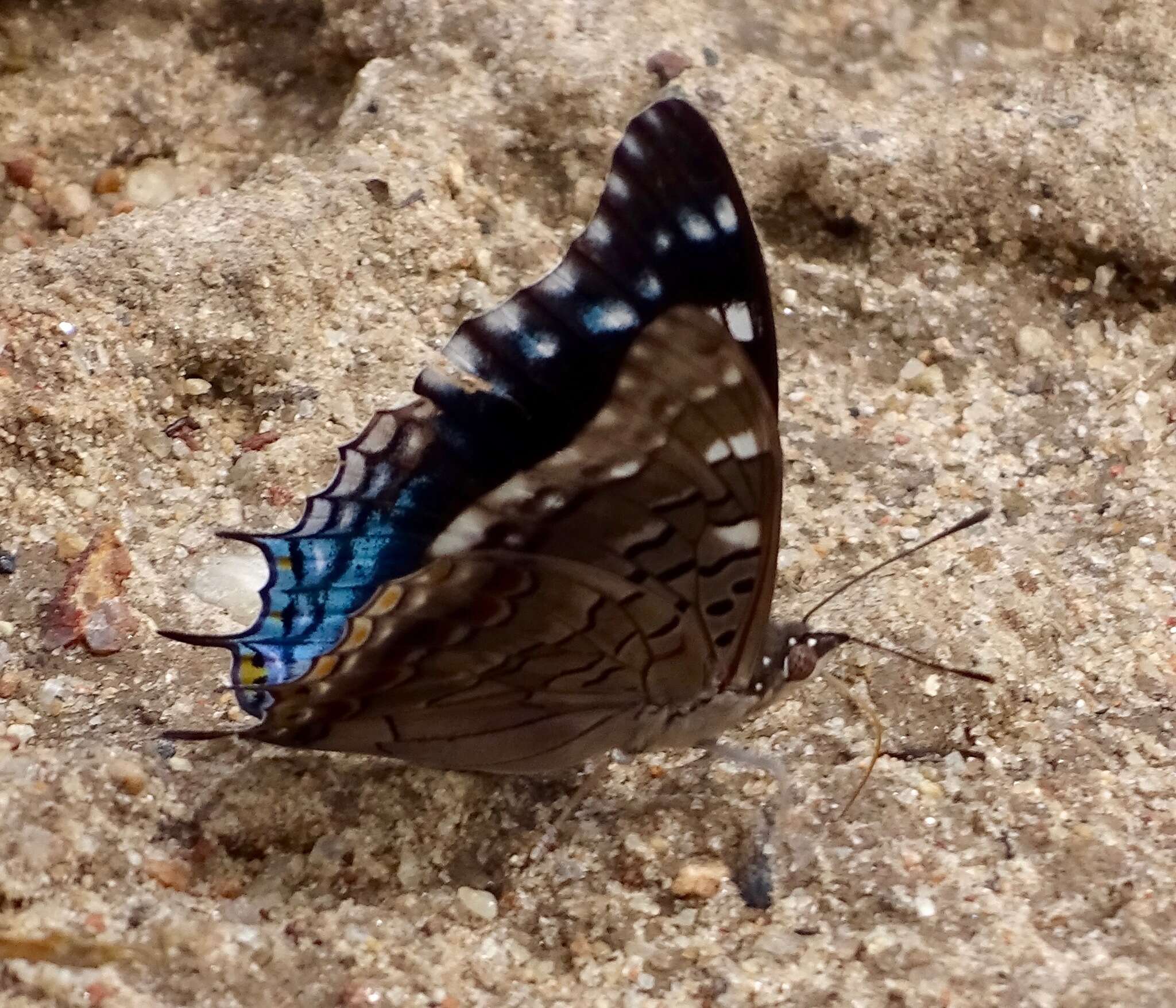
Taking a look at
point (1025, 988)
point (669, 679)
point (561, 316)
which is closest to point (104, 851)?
point (669, 679)

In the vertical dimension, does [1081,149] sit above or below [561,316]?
below

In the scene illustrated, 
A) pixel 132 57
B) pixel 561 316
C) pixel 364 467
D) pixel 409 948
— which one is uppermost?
pixel 132 57

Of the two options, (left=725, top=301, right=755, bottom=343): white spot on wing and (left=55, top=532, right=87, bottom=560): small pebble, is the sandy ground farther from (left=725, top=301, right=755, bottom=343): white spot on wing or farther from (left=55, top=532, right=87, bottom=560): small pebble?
(left=725, top=301, right=755, bottom=343): white spot on wing

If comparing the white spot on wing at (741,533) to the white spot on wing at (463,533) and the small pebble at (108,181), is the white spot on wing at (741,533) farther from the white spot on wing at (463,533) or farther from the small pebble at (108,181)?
the small pebble at (108,181)

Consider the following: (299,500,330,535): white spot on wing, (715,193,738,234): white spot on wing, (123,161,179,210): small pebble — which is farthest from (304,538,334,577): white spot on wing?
(123,161,179,210): small pebble

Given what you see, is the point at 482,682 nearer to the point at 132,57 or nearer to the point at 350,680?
the point at 350,680

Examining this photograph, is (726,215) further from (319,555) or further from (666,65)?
(666,65)
